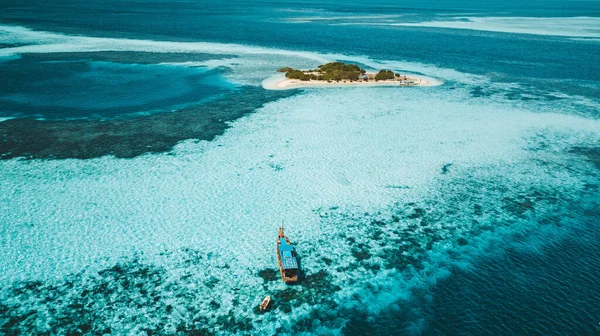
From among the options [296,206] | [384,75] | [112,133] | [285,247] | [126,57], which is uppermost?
[126,57]

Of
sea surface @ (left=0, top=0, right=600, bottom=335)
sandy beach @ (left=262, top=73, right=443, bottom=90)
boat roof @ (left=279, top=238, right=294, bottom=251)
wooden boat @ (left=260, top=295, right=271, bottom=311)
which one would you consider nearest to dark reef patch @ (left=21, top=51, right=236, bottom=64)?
sea surface @ (left=0, top=0, right=600, bottom=335)

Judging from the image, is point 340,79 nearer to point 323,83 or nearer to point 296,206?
point 323,83

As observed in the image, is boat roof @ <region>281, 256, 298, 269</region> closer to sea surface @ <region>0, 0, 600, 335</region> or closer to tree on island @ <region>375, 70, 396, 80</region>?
sea surface @ <region>0, 0, 600, 335</region>

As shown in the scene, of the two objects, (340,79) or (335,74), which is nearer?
(340,79)

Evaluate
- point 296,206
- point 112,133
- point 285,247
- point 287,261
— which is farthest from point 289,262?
point 112,133

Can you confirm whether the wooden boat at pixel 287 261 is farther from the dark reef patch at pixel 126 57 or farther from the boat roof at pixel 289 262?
the dark reef patch at pixel 126 57

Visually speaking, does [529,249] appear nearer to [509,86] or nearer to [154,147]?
[154,147]

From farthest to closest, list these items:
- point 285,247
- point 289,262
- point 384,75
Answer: point 384,75, point 285,247, point 289,262
